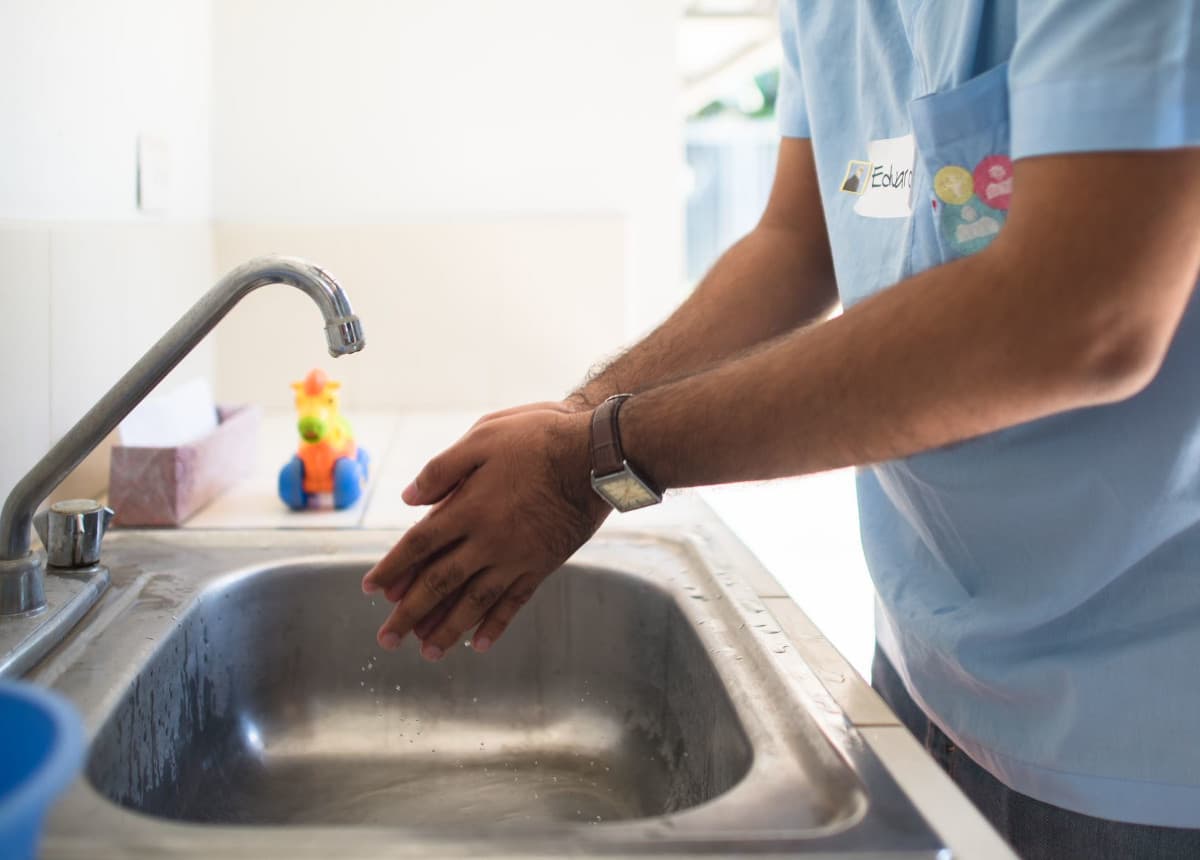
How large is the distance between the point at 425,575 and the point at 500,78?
143 centimetres

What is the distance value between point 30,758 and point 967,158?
0.60 metres

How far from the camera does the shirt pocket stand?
0.68 meters

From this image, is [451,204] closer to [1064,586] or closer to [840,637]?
[840,637]

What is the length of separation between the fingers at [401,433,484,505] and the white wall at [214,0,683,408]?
119cm

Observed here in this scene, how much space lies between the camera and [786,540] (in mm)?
3193

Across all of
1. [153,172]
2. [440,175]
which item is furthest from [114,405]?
Answer: [440,175]

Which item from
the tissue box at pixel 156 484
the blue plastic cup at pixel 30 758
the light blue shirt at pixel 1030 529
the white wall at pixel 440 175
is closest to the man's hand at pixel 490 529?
the light blue shirt at pixel 1030 529

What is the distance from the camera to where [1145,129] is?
0.51 metres

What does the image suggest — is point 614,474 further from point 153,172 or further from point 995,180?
point 153,172

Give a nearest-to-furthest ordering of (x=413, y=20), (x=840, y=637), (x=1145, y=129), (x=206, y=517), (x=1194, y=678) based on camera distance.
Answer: (x=1145, y=129)
(x=1194, y=678)
(x=206, y=517)
(x=413, y=20)
(x=840, y=637)

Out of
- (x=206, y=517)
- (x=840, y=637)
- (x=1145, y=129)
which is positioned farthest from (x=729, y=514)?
(x=1145, y=129)

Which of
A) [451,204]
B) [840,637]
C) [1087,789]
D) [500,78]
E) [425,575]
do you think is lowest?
[840,637]

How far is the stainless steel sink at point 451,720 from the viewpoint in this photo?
21.0 inches

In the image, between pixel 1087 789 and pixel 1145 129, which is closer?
pixel 1145 129
